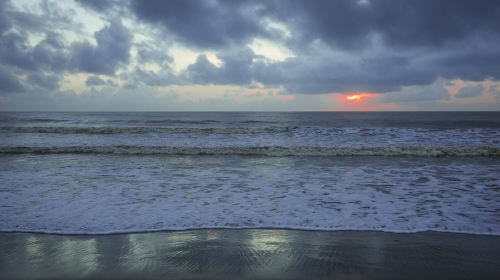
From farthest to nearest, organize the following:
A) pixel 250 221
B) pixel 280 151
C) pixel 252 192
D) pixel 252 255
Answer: pixel 280 151, pixel 252 192, pixel 250 221, pixel 252 255

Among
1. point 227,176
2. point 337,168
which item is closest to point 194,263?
point 227,176

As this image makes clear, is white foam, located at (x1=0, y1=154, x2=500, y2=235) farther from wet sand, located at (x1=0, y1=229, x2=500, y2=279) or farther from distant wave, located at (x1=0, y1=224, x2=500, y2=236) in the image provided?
wet sand, located at (x1=0, y1=229, x2=500, y2=279)

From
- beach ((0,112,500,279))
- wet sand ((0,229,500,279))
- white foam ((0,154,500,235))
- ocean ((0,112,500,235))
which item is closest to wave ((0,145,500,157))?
ocean ((0,112,500,235))

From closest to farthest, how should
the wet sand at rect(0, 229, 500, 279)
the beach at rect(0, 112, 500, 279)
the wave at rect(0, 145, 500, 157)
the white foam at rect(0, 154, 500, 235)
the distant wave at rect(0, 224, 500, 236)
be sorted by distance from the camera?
the wet sand at rect(0, 229, 500, 279) < the beach at rect(0, 112, 500, 279) < the distant wave at rect(0, 224, 500, 236) < the white foam at rect(0, 154, 500, 235) < the wave at rect(0, 145, 500, 157)

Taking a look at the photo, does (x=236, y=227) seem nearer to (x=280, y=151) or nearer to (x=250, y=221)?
(x=250, y=221)

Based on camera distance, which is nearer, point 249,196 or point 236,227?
point 236,227

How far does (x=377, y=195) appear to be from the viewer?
7.41 metres

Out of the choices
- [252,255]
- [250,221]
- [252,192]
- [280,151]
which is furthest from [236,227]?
[280,151]

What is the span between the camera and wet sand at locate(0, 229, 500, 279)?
363 cm

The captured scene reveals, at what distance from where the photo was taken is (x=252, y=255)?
13.5 ft

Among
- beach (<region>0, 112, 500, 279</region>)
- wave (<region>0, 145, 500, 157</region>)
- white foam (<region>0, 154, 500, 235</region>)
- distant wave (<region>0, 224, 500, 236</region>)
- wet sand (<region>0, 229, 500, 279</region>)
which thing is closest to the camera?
wet sand (<region>0, 229, 500, 279</region>)

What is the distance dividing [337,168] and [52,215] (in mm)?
8529

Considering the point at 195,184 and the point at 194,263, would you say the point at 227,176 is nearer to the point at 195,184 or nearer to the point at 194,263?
the point at 195,184

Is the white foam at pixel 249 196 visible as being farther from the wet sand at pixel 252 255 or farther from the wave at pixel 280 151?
the wave at pixel 280 151
